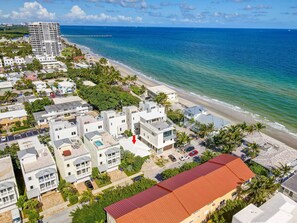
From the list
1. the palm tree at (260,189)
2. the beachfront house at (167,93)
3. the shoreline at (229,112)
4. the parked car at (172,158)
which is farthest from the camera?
the beachfront house at (167,93)

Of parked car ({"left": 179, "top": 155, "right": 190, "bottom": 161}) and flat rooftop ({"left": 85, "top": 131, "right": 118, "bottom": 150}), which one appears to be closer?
flat rooftop ({"left": 85, "top": 131, "right": 118, "bottom": 150})

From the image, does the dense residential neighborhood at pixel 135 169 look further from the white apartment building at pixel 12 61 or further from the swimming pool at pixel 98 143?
the white apartment building at pixel 12 61

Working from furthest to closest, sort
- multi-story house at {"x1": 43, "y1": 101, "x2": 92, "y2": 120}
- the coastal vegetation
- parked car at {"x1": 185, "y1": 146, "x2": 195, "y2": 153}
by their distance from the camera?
multi-story house at {"x1": 43, "y1": 101, "x2": 92, "y2": 120} → parked car at {"x1": 185, "y1": 146, "x2": 195, "y2": 153} → the coastal vegetation

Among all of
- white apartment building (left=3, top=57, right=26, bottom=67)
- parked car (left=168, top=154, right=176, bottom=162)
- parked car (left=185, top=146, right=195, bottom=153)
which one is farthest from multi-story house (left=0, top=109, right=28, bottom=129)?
white apartment building (left=3, top=57, right=26, bottom=67)

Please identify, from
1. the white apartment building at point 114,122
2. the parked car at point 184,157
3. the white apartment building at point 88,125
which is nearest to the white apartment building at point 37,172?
the white apartment building at point 88,125

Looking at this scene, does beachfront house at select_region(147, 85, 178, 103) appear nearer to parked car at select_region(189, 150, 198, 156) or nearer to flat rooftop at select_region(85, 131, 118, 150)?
parked car at select_region(189, 150, 198, 156)

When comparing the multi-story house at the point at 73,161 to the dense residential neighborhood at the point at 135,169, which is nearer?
the dense residential neighborhood at the point at 135,169
